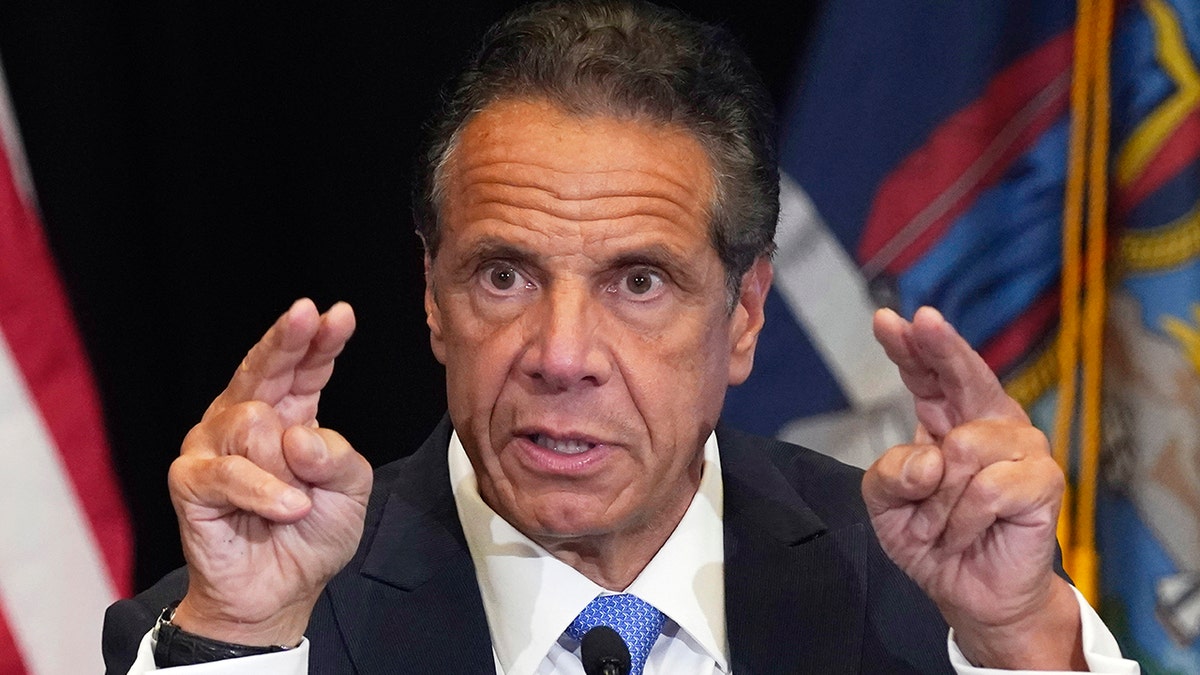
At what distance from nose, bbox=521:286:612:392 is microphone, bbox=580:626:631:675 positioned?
31cm

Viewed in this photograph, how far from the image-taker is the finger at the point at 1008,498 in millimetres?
1698

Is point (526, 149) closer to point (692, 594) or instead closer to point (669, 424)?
point (669, 424)

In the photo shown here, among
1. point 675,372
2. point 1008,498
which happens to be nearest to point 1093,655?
point 1008,498

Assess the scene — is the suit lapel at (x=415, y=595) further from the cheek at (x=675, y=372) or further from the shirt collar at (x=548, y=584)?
the cheek at (x=675, y=372)

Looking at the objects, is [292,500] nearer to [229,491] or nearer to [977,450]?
[229,491]

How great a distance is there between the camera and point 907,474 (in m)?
1.70

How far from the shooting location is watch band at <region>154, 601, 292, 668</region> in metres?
1.77

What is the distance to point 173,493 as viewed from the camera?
1736 mm

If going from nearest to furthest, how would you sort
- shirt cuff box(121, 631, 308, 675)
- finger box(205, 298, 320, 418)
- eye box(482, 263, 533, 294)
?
finger box(205, 298, 320, 418) < shirt cuff box(121, 631, 308, 675) < eye box(482, 263, 533, 294)

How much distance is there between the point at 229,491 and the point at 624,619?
0.62 meters

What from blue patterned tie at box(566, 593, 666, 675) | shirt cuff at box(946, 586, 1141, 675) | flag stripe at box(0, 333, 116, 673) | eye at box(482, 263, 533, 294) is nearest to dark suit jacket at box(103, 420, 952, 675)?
blue patterned tie at box(566, 593, 666, 675)

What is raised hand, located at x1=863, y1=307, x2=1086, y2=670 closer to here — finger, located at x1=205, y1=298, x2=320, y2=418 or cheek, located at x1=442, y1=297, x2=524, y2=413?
cheek, located at x1=442, y1=297, x2=524, y2=413

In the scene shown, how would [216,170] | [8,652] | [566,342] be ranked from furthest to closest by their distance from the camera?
[216,170]
[8,652]
[566,342]

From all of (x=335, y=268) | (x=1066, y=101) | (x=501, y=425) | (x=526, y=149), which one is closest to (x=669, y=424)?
(x=501, y=425)
